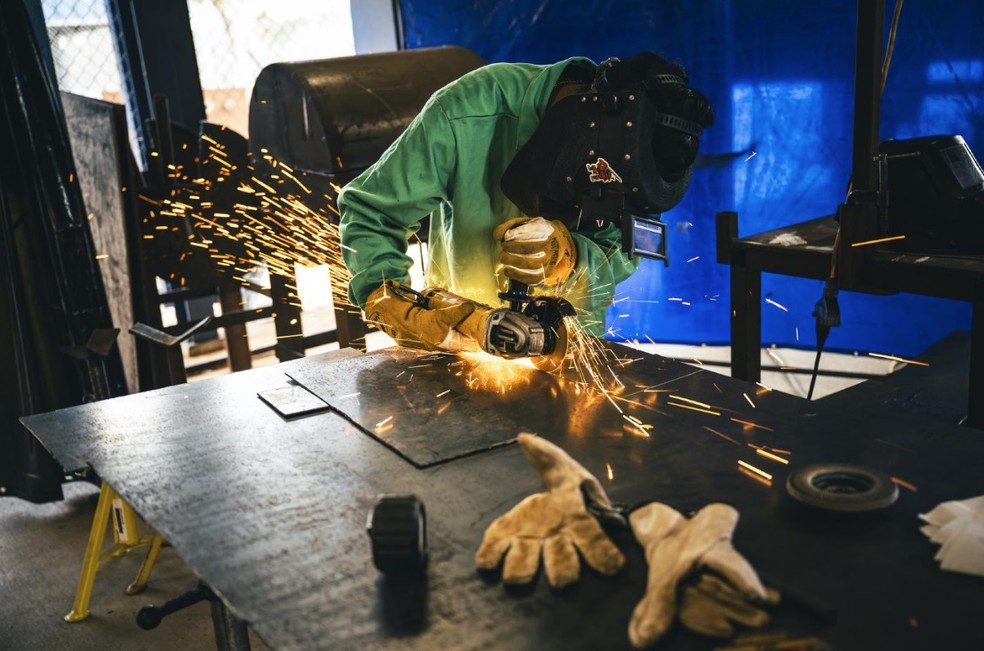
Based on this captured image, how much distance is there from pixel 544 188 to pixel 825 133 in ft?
8.25

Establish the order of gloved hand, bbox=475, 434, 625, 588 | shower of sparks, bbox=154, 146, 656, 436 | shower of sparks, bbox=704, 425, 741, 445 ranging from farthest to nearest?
shower of sparks, bbox=154, 146, 656, 436
shower of sparks, bbox=704, 425, 741, 445
gloved hand, bbox=475, 434, 625, 588

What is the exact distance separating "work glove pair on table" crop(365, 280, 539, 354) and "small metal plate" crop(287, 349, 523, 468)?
0.09 metres

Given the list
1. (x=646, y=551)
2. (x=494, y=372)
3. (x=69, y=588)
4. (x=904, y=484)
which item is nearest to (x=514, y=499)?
(x=646, y=551)

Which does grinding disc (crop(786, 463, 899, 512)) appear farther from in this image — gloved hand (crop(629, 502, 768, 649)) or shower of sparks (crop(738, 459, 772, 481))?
gloved hand (crop(629, 502, 768, 649))

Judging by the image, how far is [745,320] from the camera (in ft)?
10.3

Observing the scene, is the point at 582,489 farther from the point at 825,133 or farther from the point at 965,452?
the point at 825,133

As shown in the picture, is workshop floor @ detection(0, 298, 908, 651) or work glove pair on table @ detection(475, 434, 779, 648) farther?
workshop floor @ detection(0, 298, 908, 651)

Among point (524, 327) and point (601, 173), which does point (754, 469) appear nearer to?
point (524, 327)

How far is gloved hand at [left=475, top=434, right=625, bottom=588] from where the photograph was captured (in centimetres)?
126

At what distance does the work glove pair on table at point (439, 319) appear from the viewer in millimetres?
2051

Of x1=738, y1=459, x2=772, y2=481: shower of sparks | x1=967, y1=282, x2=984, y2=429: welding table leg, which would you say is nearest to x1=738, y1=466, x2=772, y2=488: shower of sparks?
x1=738, y1=459, x2=772, y2=481: shower of sparks

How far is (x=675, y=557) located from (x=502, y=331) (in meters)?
0.92

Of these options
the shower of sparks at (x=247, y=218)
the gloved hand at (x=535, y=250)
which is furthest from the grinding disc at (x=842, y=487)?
the shower of sparks at (x=247, y=218)

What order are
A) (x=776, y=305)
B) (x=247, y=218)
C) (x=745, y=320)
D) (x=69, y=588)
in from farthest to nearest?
(x=776, y=305) < (x=247, y=218) < (x=745, y=320) < (x=69, y=588)
